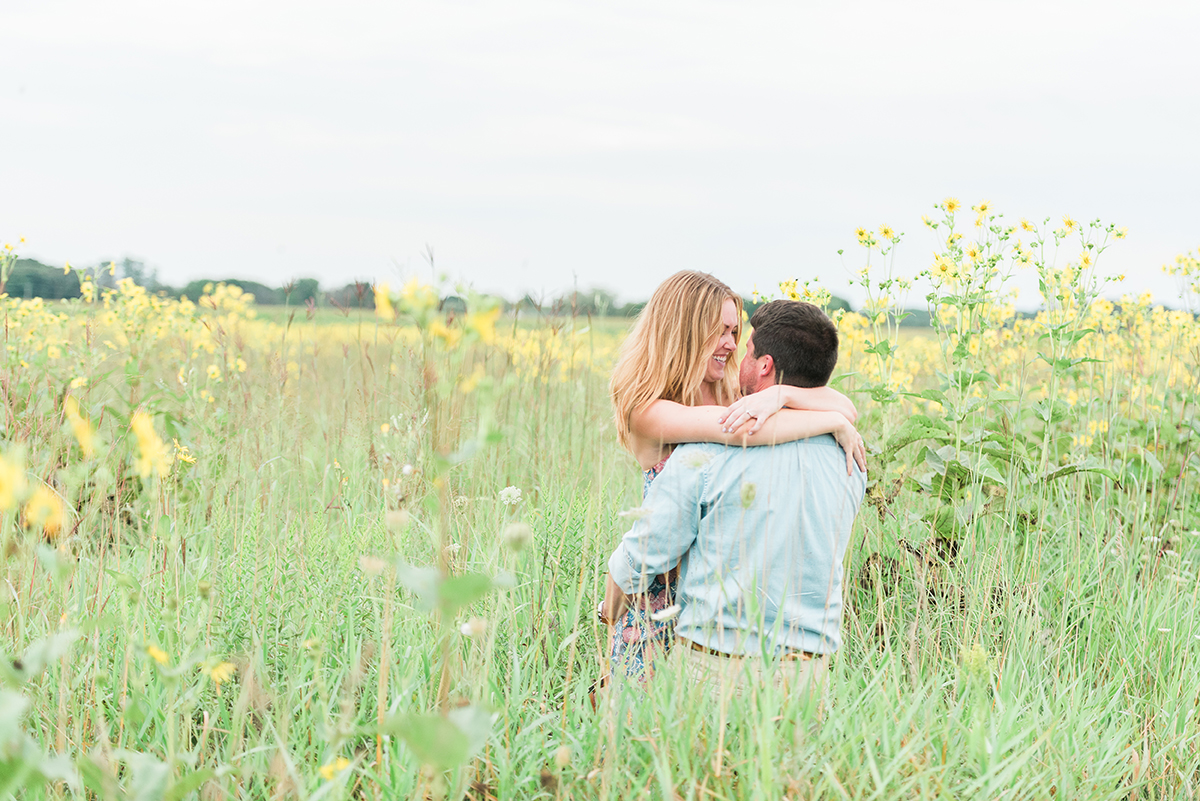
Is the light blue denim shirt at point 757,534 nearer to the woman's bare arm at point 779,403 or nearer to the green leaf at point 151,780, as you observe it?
the woman's bare arm at point 779,403

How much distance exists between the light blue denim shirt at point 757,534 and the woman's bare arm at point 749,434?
0.03m

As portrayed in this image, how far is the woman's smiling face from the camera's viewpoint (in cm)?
243

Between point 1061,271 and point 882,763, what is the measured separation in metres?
2.14

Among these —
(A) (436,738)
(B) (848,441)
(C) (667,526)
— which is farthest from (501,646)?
(A) (436,738)

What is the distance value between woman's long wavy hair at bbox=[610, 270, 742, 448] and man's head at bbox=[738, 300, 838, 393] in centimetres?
25

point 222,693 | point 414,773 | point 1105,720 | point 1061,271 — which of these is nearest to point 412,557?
point 222,693

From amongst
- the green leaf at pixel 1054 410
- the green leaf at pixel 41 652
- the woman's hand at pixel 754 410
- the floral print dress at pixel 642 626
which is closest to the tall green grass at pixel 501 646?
the green leaf at pixel 41 652

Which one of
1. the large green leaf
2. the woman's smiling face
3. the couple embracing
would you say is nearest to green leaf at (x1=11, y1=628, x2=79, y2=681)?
the large green leaf

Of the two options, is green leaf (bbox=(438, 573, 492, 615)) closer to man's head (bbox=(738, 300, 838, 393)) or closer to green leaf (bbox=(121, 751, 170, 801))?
green leaf (bbox=(121, 751, 170, 801))

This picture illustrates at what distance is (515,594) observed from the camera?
95.5 inches

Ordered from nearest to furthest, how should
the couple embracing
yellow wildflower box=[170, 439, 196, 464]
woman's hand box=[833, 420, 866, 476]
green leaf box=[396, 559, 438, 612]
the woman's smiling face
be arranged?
green leaf box=[396, 559, 438, 612], the couple embracing, woman's hand box=[833, 420, 866, 476], yellow wildflower box=[170, 439, 196, 464], the woman's smiling face

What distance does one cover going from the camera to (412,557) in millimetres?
2637

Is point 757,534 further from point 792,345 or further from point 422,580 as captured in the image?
point 422,580

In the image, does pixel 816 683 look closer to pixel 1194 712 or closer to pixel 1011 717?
pixel 1011 717
